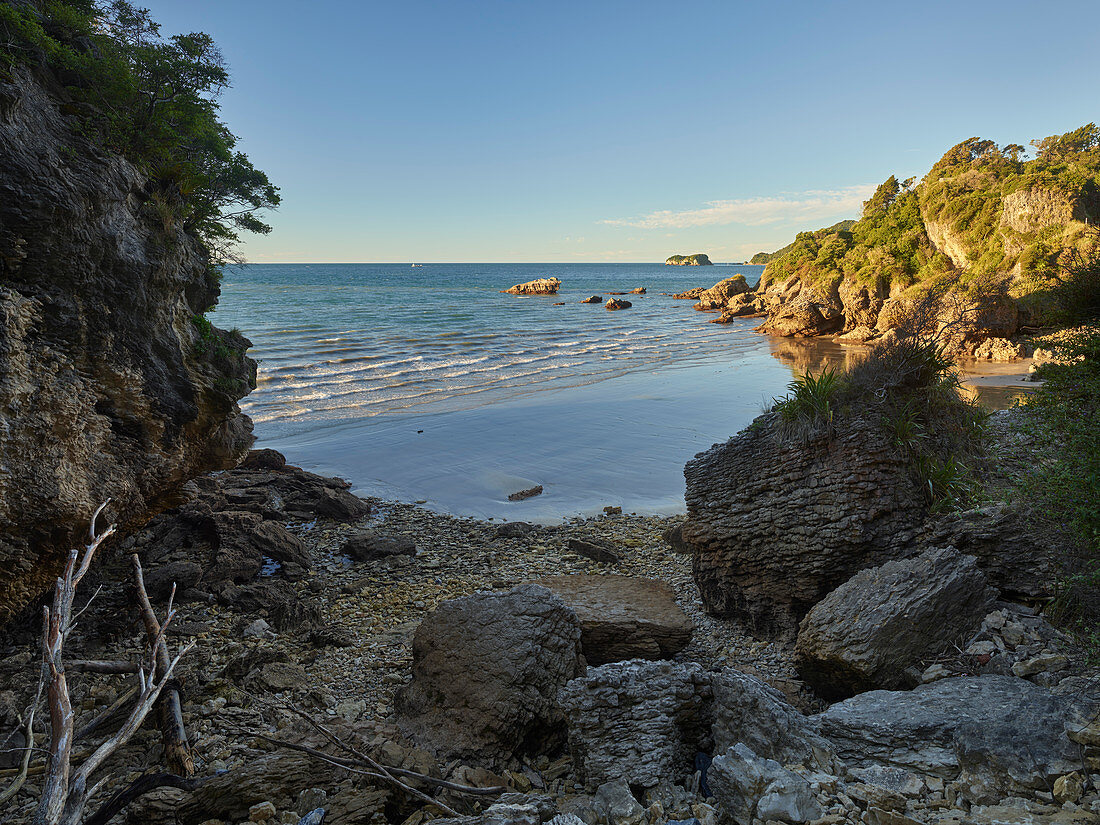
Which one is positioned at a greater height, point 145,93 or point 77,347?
point 145,93

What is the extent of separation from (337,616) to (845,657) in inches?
237

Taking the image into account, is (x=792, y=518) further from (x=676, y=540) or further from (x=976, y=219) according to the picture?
(x=976, y=219)

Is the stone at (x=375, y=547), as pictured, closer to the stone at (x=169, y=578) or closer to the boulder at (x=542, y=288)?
the stone at (x=169, y=578)

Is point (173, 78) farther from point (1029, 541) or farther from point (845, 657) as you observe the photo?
point (1029, 541)

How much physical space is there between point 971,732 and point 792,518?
3.17m

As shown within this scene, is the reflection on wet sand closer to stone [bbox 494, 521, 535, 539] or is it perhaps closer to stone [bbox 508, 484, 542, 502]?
stone [bbox 494, 521, 535, 539]

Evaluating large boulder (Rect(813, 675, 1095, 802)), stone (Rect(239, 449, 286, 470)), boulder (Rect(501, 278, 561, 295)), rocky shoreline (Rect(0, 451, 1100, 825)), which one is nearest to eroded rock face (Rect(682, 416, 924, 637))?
rocky shoreline (Rect(0, 451, 1100, 825))

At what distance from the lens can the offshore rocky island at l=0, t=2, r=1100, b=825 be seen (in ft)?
13.0

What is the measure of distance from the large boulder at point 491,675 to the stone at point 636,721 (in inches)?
21.7

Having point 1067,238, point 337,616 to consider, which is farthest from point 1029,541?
point 1067,238

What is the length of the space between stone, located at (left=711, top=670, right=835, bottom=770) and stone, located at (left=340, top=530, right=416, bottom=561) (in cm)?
597

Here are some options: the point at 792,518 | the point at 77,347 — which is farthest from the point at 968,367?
the point at 77,347

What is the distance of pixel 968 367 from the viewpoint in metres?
24.5

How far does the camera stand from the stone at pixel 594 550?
362 inches
